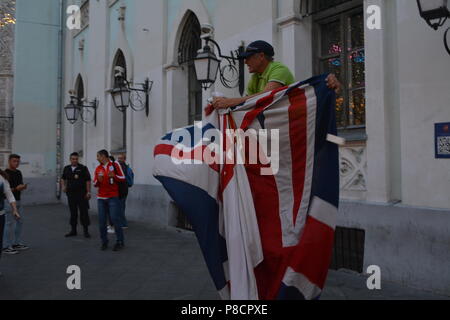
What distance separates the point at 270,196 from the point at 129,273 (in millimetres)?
3277

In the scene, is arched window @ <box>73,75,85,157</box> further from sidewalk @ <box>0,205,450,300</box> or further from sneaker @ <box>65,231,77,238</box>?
sidewalk @ <box>0,205,450,300</box>

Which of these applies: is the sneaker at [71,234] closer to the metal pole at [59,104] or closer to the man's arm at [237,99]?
the man's arm at [237,99]

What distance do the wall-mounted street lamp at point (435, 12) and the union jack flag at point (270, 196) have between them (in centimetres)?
208

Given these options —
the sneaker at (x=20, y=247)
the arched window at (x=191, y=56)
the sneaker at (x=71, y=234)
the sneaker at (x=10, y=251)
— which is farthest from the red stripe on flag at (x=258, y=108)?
the sneaker at (x=71, y=234)

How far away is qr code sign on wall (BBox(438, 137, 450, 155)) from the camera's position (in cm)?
452

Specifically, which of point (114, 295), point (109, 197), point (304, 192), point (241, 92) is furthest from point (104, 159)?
point (304, 192)

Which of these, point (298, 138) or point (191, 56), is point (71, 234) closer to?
point (191, 56)

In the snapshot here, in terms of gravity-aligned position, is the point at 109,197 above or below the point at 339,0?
below

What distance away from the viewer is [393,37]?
17.2 feet

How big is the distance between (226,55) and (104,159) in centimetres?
327

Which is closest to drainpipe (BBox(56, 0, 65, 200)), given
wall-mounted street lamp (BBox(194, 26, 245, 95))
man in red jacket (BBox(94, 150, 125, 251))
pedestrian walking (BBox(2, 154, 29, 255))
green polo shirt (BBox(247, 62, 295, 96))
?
pedestrian walking (BBox(2, 154, 29, 255))

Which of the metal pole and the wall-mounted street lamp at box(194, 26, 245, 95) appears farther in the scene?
the metal pole

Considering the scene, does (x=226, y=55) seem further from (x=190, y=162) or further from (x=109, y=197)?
(x=190, y=162)

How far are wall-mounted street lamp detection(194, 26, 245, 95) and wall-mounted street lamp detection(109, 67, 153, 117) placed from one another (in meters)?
3.57
